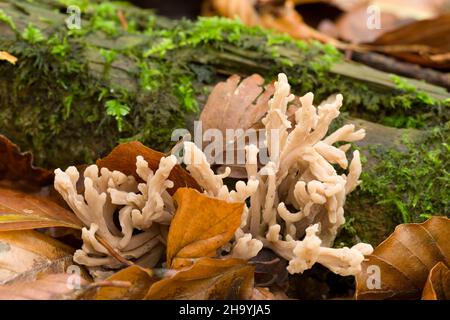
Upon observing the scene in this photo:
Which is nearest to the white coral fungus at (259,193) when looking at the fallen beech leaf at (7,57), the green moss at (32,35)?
the fallen beech leaf at (7,57)

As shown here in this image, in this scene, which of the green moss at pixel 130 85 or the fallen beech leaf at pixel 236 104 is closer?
the fallen beech leaf at pixel 236 104

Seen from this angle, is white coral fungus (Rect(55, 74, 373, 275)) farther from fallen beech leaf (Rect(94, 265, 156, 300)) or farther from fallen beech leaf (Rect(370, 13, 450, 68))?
fallen beech leaf (Rect(370, 13, 450, 68))

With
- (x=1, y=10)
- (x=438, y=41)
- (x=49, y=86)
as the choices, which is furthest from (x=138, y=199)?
(x=438, y=41)

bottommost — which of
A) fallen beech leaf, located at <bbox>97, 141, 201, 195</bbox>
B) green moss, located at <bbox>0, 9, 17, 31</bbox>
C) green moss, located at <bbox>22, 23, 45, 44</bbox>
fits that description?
fallen beech leaf, located at <bbox>97, 141, 201, 195</bbox>

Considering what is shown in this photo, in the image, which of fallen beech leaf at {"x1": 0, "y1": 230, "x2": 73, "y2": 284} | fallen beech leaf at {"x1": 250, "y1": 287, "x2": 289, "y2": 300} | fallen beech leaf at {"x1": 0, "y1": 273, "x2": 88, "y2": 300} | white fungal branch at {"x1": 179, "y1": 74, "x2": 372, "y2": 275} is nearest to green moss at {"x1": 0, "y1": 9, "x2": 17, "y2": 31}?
fallen beech leaf at {"x1": 0, "y1": 230, "x2": 73, "y2": 284}

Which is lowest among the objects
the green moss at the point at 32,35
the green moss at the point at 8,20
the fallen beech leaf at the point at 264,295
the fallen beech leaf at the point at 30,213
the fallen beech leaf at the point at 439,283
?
the fallen beech leaf at the point at 264,295

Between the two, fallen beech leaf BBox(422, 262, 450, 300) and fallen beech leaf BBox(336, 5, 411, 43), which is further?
fallen beech leaf BBox(336, 5, 411, 43)

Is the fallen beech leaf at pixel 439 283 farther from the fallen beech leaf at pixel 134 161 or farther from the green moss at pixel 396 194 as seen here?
the fallen beech leaf at pixel 134 161
